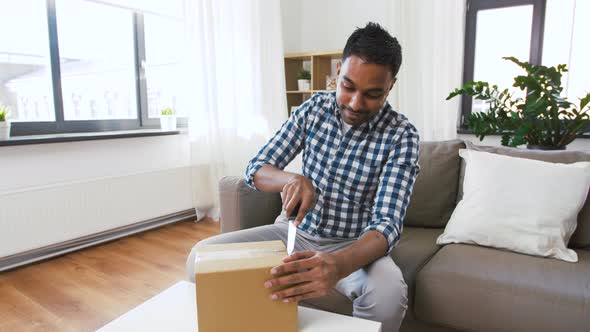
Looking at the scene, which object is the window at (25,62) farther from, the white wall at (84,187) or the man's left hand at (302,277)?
the man's left hand at (302,277)

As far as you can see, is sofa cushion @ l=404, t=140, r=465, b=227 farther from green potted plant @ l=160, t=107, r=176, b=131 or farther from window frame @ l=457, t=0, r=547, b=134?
green potted plant @ l=160, t=107, r=176, b=131

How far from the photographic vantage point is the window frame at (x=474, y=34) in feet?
9.78

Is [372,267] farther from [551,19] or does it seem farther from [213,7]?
[551,19]

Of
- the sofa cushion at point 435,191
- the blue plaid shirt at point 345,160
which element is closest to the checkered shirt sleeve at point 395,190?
the blue plaid shirt at point 345,160

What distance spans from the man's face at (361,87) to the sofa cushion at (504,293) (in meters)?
0.53

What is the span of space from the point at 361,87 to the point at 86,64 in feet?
7.46

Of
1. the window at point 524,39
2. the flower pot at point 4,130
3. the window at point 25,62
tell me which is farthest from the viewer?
the window at point 524,39

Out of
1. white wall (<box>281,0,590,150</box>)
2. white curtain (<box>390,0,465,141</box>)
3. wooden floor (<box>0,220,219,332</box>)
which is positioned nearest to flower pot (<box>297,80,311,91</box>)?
white wall (<box>281,0,590,150</box>)

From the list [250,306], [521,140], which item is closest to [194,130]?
[521,140]

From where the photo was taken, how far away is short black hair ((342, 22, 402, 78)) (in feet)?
3.38

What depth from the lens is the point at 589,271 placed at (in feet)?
3.80

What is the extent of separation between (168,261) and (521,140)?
1992mm

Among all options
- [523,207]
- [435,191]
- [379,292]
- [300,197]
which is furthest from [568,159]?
[300,197]

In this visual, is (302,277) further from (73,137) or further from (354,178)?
(73,137)
